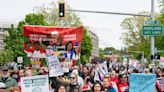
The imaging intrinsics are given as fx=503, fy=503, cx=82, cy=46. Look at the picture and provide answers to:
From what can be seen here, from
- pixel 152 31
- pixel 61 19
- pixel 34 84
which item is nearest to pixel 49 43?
pixel 34 84

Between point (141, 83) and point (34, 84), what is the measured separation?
260cm

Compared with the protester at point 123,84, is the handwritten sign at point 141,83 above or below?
above

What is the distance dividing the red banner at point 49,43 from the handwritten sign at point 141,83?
4.36 meters

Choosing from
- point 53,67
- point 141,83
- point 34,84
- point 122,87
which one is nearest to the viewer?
point 34,84

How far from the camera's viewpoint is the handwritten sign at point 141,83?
411 inches

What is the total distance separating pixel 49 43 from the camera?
14.8 m

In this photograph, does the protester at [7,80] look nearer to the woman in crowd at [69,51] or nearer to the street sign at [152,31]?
the woman in crowd at [69,51]

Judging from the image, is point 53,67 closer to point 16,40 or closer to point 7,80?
point 7,80

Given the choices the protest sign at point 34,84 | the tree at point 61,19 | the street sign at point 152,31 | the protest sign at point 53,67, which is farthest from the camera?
the tree at point 61,19

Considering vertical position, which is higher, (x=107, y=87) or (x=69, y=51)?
(x=69, y=51)

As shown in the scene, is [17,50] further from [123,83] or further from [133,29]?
[123,83]

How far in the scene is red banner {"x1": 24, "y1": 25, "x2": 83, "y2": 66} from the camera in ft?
47.5

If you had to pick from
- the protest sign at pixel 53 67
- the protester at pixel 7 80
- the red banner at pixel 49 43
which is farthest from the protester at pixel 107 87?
the red banner at pixel 49 43

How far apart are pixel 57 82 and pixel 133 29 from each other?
8739 cm
